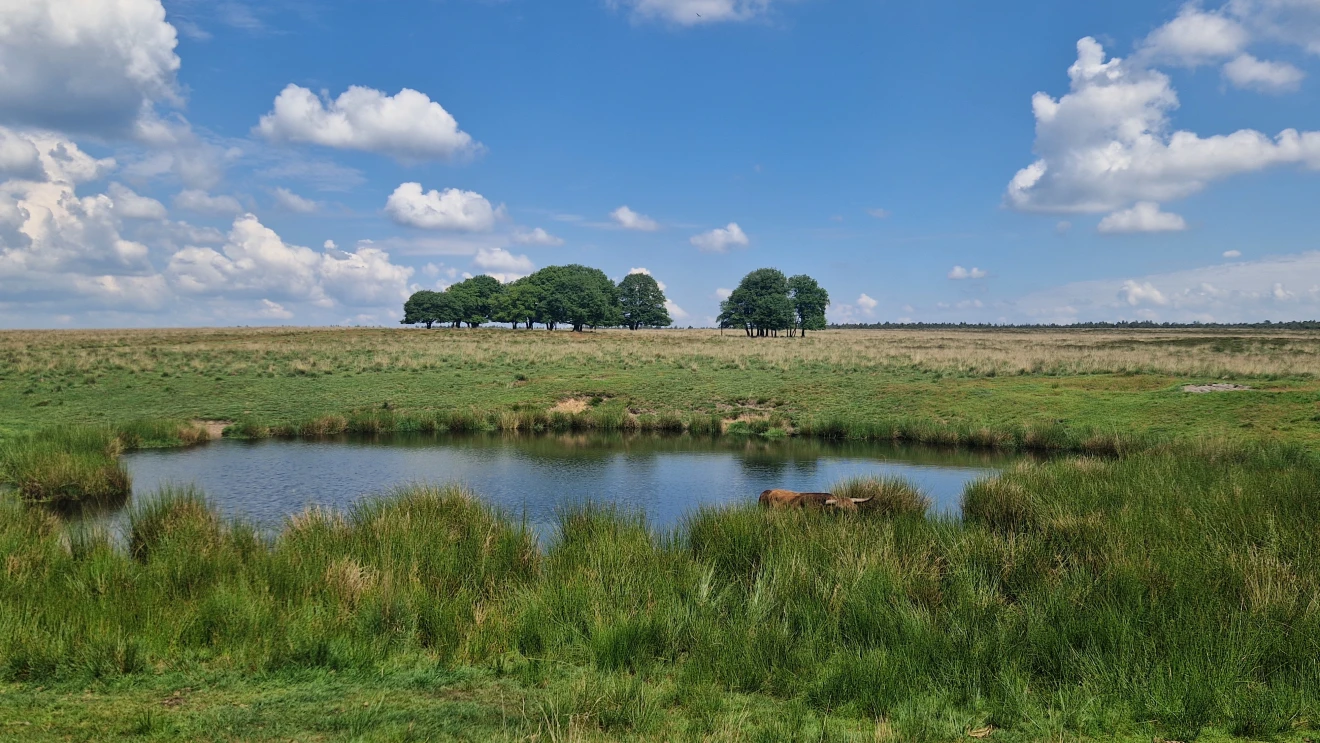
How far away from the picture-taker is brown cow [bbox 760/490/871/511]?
11453 mm

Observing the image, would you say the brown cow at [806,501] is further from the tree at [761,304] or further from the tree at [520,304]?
the tree at [520,304]

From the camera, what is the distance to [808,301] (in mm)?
107688

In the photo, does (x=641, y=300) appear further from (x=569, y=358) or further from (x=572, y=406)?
(x=572, y=406)

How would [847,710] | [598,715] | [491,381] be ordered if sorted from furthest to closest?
[491,381] < [847,710] < [598,715]

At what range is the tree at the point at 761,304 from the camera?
96250 millimetres

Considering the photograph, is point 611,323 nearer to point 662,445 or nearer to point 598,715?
point 662,445

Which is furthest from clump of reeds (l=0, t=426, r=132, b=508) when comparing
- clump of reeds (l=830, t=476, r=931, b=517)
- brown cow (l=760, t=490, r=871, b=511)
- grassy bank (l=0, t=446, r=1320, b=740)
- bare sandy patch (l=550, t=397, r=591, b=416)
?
bare sandy patch (l=550, t=397, r=591, b=416)

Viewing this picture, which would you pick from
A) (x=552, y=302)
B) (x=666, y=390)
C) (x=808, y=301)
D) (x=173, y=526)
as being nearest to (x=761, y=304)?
(x=808, y=301)

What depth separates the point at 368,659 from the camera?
240 inches

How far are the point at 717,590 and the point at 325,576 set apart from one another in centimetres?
415

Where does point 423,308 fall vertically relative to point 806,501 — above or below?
above

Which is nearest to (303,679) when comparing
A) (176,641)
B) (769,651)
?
(176,641)

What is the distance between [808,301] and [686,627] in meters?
104

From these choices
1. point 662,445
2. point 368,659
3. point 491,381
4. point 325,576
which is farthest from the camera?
point 491,381
